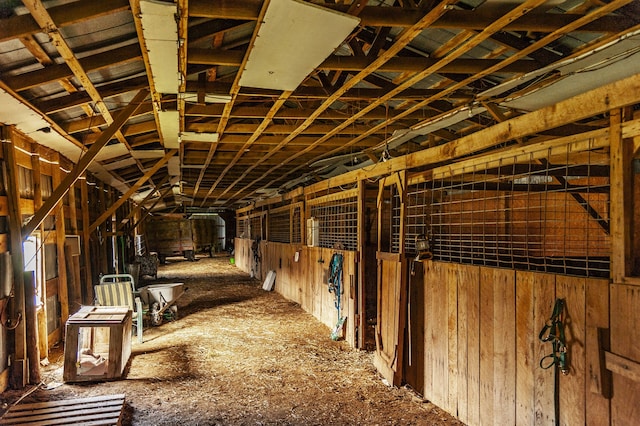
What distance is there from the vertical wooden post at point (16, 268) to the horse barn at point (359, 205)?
0.02m

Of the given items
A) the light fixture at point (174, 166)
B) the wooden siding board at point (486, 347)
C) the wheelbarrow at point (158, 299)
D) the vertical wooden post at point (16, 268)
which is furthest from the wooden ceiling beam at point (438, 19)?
the wheelbarrow at point (158, 299)

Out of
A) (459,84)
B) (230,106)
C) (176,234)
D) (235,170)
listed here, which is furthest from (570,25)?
(176,234)

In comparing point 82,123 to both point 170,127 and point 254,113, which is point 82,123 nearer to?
point 170,127

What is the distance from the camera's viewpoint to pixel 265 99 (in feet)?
14.8

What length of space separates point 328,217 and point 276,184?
4.13m

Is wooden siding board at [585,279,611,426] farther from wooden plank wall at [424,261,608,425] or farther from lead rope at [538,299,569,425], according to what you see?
lead rope at [538,299,569,425]

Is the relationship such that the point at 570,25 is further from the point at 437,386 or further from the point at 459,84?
the point at 437,386

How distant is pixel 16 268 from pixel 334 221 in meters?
4.01

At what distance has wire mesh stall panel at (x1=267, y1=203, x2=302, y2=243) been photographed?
880 cm

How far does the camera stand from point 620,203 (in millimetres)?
2104

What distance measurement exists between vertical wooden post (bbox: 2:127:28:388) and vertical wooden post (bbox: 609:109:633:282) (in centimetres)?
463

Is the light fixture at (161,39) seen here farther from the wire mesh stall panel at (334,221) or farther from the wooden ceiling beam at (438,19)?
the wire mesh stall panel at (334,221)

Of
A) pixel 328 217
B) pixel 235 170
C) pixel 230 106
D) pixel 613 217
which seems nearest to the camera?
pixel 613 217

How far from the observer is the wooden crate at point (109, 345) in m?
4.15
